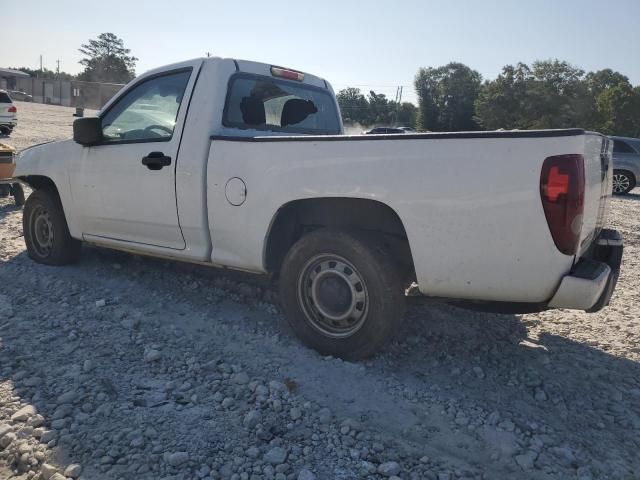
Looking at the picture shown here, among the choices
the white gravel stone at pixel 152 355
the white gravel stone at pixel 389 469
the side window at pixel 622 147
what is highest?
the side window at pixel 622 147

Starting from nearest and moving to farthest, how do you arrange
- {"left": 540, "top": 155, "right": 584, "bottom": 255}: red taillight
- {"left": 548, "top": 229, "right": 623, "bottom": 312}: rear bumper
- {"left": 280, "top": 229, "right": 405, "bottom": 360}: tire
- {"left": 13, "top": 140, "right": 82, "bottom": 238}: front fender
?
{"left": 540, "top": 155, "right": 584, "bottom": 255}: red taillight, {"left": 548, "top": 229, "right": 623, "bottom": 312}: rear bumper, {"left": 280, "top": 229, "right": 405, "bottom": 360}: tire, {"left": 13, "top": 140, "right": 82, "bottom": 238}: front fender

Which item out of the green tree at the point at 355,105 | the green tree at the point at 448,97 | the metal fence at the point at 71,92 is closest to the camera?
the metal fence at the point at 71,92

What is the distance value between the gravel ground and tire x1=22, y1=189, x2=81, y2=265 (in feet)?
1.99

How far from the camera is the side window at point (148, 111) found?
13.6 feet

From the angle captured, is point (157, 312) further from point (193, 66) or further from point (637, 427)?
point (637, 427)

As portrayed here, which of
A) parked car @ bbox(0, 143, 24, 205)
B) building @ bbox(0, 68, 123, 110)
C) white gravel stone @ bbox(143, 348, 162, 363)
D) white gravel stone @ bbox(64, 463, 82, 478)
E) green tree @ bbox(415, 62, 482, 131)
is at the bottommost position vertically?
white gravel stone @ bbox(64, 463, 82, 478)

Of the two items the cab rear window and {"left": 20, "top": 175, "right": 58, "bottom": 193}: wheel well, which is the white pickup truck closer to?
the cab rear window

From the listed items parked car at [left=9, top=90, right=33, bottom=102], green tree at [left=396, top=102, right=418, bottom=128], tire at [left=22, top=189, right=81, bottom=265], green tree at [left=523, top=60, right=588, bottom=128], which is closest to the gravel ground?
tire at [left=22, top=189, right=81, bottom=265]

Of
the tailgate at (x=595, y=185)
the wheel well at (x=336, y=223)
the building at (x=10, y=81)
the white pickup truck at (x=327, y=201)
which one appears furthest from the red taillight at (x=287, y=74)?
the building at (x=10, y=81)

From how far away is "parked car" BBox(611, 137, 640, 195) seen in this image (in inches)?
568

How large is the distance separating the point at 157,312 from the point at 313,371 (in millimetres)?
1550

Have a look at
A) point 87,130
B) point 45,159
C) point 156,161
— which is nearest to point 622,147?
point 156,161

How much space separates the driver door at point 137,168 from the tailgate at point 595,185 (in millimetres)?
2794

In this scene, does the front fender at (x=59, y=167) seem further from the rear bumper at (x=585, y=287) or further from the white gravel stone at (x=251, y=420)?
the rear bumper at (x=585, y=287)
